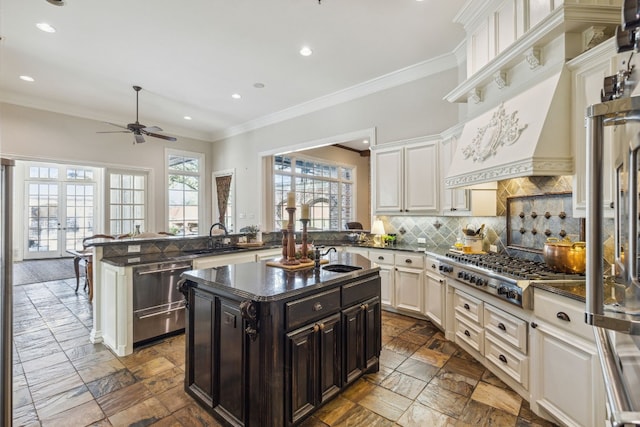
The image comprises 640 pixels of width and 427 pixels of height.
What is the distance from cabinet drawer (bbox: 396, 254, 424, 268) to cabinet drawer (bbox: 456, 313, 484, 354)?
795 mm

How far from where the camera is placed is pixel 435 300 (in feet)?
10.8

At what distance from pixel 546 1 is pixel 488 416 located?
304 cm

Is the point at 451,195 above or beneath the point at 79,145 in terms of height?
beneath

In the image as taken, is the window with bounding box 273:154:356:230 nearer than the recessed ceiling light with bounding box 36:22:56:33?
No

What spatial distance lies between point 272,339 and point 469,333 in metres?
2.02

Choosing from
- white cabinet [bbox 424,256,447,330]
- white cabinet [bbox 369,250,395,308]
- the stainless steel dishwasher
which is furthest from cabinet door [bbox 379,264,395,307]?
the stainless steel dishwasher

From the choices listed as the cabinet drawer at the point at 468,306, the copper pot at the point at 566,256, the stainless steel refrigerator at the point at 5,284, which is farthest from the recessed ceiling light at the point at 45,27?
the copper pot at the point at 566,256

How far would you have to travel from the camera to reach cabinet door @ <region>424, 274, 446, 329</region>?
3166 millimetres

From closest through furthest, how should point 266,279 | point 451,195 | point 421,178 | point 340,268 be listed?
point 266,279
point 340,268
point 451,195
point 421,178

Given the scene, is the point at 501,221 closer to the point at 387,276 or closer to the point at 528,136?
the point at 528,136

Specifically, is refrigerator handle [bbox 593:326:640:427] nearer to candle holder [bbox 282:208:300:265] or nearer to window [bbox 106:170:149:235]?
candle holder [bbox 282:208:300:265]

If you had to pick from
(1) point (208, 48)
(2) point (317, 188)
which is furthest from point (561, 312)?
(2) point (317, 188)

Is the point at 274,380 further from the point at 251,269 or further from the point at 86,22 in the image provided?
the point at 86,22

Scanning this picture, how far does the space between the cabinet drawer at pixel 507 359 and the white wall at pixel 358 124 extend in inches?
101
